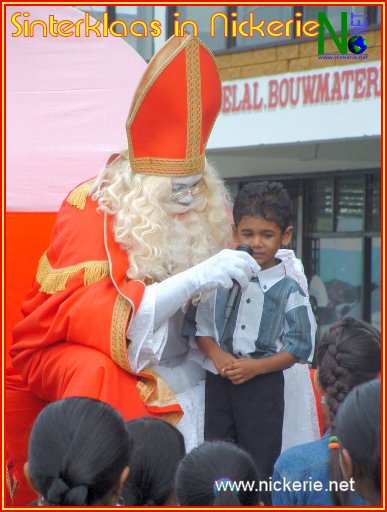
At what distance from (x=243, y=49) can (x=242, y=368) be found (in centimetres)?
645

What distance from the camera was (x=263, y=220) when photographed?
3.34m

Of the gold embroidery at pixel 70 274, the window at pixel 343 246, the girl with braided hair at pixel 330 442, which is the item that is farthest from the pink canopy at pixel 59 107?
the window at pixel 343 246

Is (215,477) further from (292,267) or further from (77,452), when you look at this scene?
(292,267)

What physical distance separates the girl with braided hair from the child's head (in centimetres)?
61

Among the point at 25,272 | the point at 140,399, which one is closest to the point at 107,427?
the point at 140,399

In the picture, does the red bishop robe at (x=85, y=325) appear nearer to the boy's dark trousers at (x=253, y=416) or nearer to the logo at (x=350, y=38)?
the boy's dark trousers at (x=253, y=416)

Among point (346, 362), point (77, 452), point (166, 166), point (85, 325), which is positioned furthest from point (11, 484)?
point (77, 452)

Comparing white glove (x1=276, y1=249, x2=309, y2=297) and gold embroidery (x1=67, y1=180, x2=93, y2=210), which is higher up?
gold embroidery (x1=67, y1=180, x2=93, y2=210)

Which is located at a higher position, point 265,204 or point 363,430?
point 265,204

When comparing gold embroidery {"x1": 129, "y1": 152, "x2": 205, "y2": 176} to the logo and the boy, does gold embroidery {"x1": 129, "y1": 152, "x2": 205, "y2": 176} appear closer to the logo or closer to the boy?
the boy

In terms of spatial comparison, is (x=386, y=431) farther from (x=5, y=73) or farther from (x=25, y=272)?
(x=5, y=73)

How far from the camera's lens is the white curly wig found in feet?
10.8

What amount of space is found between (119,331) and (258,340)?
1.54 feet

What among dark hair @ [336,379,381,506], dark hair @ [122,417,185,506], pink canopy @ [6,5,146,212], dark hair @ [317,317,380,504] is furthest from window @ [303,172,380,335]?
dark hair @ [336,379,381,506]
